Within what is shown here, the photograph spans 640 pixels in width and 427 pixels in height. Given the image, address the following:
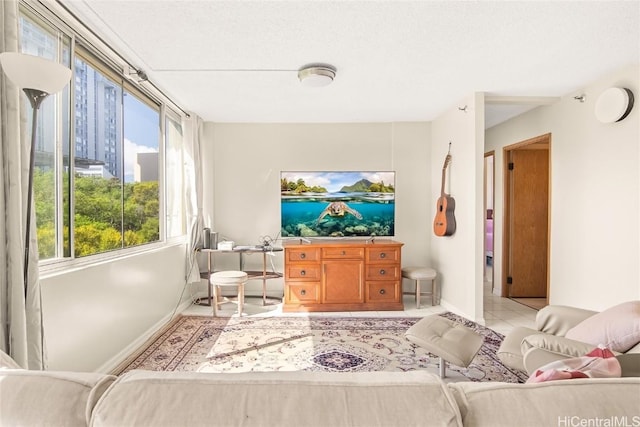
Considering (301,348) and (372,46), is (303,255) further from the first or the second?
(372,46)

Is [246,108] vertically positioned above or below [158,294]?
above

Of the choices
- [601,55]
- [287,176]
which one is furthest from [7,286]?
[601,55]

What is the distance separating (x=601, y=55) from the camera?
8.82ft

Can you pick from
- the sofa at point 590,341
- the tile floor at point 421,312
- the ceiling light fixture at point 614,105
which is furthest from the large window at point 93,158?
the ceiling light fixture at point 614,105

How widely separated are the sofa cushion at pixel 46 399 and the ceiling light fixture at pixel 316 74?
2634 millimetres

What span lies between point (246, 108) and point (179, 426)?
12.5ft

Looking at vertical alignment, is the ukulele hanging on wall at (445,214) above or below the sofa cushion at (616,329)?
above

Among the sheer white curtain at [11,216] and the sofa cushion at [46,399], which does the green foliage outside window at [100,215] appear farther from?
the sofa cushion at [46,399]

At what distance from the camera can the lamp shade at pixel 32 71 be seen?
4.33ft

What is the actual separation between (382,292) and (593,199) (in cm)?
231

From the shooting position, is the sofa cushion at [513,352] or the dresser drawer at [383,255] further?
the dresser drawer at [383,255]

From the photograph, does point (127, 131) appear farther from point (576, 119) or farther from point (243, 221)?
point (576, 119)

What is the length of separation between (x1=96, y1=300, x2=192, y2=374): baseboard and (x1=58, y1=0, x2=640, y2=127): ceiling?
7.71ft

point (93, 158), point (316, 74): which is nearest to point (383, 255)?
point (316, 74)
